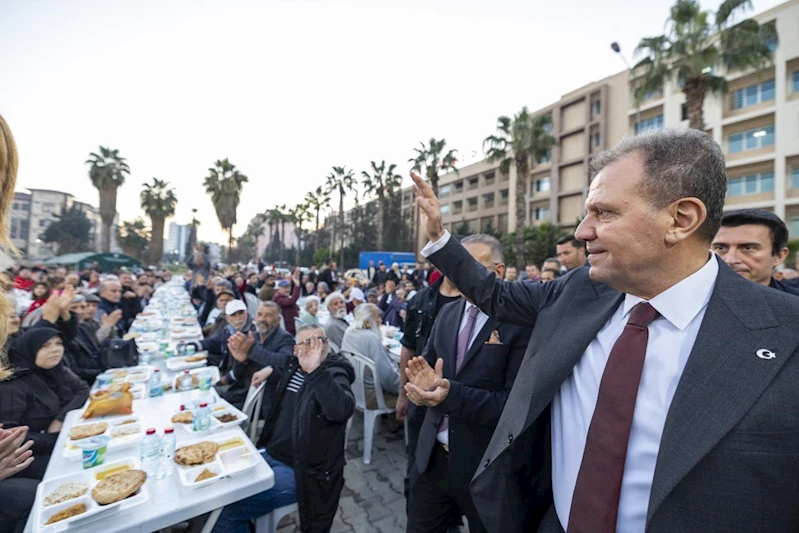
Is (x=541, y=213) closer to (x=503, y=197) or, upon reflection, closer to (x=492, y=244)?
(x=503, y=197)

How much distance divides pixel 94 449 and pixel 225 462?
2.95ft

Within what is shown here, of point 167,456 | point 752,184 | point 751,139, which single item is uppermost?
point 751,139

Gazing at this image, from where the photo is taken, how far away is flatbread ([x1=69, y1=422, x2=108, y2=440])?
2.70 m

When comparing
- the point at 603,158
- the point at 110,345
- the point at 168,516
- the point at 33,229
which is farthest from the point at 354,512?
the point at 33,229

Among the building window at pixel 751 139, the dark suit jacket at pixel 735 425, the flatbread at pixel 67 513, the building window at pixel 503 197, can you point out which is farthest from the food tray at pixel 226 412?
the building window at pixel 503 197

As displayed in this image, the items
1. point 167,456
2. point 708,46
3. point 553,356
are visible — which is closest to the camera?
point 553,356

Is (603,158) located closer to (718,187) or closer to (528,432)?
(718,187)

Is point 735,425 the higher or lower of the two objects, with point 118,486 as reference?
higher

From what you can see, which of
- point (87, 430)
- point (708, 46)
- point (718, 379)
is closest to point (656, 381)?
point (718, 379)

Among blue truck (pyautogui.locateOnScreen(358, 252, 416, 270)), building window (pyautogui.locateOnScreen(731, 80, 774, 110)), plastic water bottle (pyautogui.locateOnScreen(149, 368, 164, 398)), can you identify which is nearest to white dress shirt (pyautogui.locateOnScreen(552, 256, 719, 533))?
plastic water bottle (pyautogui.locateOnScreen(149, 368, 164, 398))

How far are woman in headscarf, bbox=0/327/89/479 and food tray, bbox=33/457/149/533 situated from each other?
44.7 inches

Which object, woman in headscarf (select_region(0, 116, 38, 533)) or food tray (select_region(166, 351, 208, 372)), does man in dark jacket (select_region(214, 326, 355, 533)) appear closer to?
woman in headscarf (select_region(0, 116, 38, 533))

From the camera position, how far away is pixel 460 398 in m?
1.94

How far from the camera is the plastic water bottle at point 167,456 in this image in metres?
2.34
